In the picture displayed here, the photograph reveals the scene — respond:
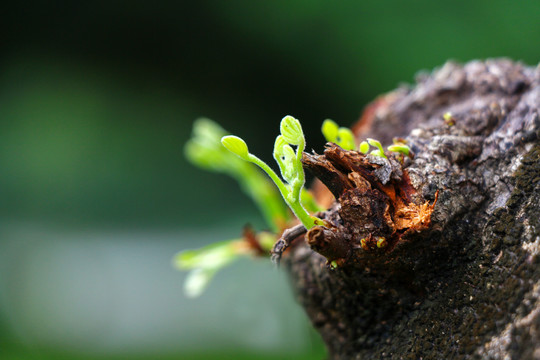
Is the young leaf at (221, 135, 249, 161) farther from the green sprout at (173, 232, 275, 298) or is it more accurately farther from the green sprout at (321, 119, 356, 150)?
the green sprout at (173, 232, 275, 298)

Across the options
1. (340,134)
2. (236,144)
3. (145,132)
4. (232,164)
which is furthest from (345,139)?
(145,132)

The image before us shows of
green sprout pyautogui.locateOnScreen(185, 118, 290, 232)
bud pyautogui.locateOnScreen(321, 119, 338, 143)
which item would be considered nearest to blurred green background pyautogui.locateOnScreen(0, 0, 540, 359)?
green sprout pyautogui.locateOnScreen(185, 118, 290, 232)

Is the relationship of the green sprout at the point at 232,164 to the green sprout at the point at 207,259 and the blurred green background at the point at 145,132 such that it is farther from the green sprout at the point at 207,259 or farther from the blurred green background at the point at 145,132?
the blurred green background at the point at 145,132

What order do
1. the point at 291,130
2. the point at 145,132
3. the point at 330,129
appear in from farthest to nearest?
1. the point at 145,132
2. the point at 330,129
3. the point at 291,130

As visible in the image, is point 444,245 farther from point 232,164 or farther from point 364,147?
point 232,164

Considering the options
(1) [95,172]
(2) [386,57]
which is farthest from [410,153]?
(1) [95,172]

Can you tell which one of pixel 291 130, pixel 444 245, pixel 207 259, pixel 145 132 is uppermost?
pixel 145 132
